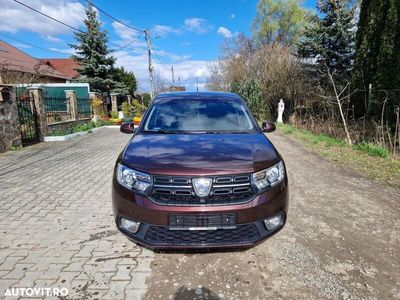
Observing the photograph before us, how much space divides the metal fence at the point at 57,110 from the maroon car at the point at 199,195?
1022 centimetres

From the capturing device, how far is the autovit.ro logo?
7.78 ft

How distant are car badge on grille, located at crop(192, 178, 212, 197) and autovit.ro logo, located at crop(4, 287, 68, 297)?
1423mm

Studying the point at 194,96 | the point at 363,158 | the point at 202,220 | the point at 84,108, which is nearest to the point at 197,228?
the point at 202,220

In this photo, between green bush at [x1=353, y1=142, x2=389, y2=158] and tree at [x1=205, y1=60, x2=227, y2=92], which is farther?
tree at [x1=205, y1=60, x2=227, y2=92]

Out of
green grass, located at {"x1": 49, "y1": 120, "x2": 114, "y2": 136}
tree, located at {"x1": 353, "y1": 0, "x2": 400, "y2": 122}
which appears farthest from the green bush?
green grass, located at {"x1": 49, "y1": 120, "x2": 114, "y2": 136}

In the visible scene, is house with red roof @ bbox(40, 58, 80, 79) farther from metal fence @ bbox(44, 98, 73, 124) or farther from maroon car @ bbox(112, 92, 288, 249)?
maroon car @ bbox(112, 92, 288, 249)

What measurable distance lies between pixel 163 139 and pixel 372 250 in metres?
2.59

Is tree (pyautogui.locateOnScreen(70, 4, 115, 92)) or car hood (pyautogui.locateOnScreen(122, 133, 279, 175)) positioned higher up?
tree (pyautogui.locateOnScreen(70, 4, 115, 92))

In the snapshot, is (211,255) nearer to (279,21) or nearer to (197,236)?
(197,236)

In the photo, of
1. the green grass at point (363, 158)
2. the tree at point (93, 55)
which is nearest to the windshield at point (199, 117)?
the green grass at point (363, 158)

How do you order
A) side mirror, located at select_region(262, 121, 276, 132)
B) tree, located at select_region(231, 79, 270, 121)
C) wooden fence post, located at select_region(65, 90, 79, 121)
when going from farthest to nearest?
tree, located at select_region(231, 79, 270, 121) < wooden fence post, located at select_region(65, 90, 79, 121) < side mirror, located at select_region(262, 121, 276, 132)

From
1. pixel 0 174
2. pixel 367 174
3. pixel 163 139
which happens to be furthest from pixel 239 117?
pixel 0 174

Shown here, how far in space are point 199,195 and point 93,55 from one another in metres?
25.2

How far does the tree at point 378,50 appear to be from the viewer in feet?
28.8
